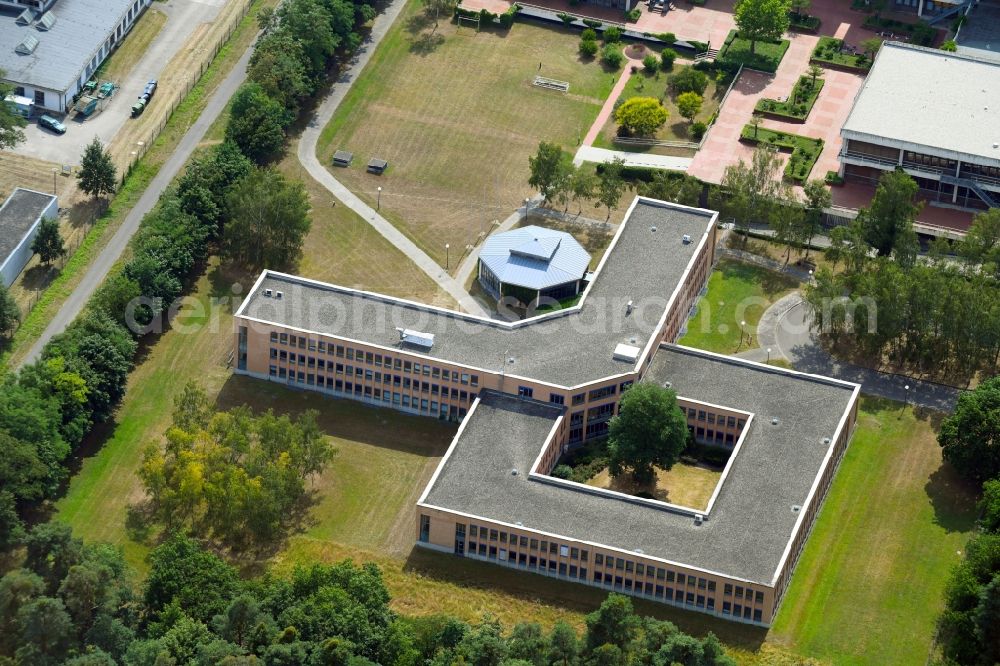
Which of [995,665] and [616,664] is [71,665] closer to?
[616,664]

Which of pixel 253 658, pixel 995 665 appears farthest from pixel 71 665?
pixel 995 665

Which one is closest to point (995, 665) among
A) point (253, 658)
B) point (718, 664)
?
point (718, 664)

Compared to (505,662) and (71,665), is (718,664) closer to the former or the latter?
(505,662)

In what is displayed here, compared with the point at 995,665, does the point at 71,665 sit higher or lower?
lower

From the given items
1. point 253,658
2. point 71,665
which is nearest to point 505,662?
point 253,658

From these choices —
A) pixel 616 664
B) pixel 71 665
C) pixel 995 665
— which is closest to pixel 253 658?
pixel 71 665

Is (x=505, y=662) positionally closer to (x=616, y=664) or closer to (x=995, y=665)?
(x=616, y=664)

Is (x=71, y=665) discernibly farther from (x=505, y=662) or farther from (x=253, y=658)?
(x=505, y=662)
